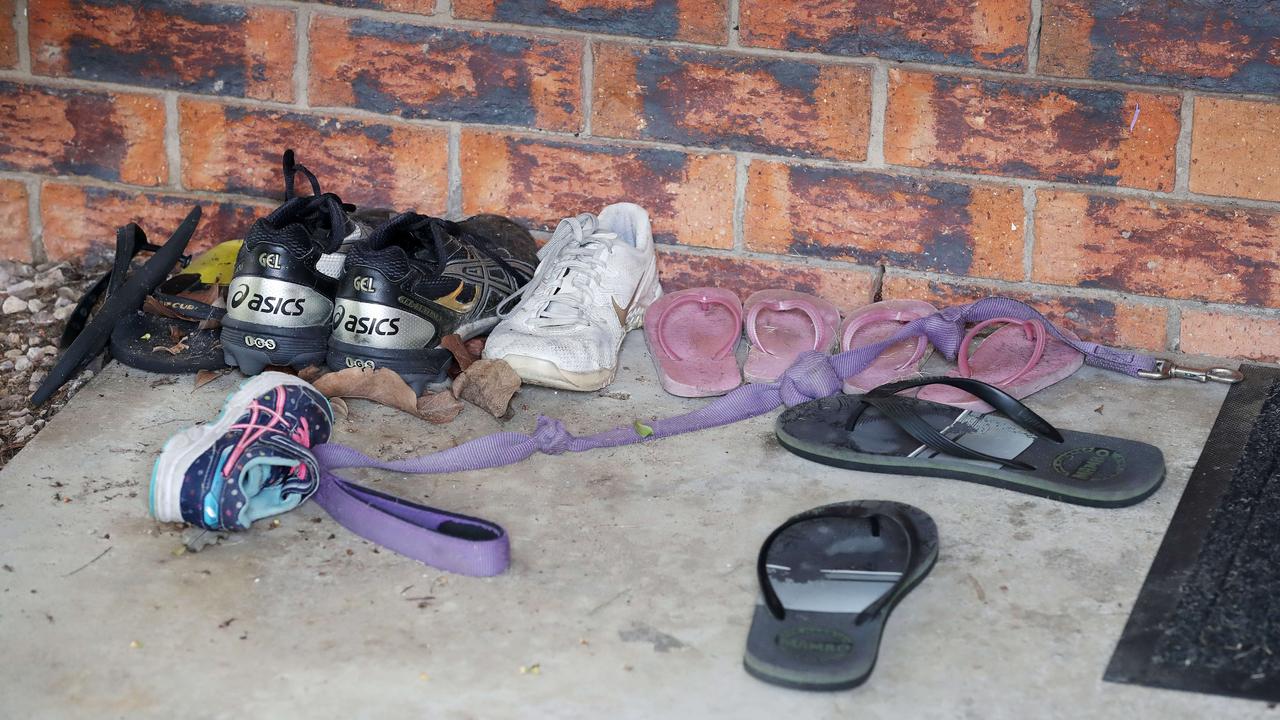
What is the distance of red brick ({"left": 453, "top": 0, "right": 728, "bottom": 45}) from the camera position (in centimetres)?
214

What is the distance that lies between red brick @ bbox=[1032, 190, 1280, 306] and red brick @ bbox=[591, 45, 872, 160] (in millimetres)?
367

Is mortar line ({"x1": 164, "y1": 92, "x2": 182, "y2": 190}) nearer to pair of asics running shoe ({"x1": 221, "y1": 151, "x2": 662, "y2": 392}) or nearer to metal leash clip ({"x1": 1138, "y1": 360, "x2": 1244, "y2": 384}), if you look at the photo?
pair of asics running shoe ({"x1": 221, "y1": 151, "x2": 662, "y2": 392})

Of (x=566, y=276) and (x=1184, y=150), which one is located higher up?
(x=1184, y=150)

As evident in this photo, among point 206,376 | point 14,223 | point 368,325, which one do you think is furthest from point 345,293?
point 14,223

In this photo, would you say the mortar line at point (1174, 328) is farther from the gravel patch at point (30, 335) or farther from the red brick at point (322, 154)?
the gravel patch at point (30, 335)

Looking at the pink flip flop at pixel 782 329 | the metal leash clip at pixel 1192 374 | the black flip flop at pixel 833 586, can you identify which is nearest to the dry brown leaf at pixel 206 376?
the pink flip flop at pixel 782 329

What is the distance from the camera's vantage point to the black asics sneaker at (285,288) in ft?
6.30

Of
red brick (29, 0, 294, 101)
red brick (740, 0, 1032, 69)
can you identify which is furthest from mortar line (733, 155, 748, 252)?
red brick (29, 0, 294, 101)

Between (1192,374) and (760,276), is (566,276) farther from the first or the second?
(1192,374)

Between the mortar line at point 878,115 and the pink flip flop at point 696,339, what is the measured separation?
346 millimetres

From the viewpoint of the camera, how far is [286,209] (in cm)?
195

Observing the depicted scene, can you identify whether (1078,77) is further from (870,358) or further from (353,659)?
(353,659)

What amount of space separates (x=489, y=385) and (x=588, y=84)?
24.0 inches

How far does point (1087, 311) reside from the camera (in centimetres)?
218
